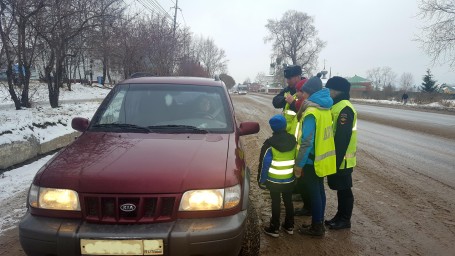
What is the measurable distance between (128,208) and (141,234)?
0.71ft


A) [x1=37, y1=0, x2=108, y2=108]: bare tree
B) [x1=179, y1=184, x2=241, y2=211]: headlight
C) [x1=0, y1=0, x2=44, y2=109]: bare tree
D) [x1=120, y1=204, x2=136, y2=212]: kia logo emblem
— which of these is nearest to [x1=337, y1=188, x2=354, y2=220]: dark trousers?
[x1=179, y1=184, x2=241, y2=211]: headlight

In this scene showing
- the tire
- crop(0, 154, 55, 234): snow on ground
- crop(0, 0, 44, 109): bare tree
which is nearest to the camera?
the tire

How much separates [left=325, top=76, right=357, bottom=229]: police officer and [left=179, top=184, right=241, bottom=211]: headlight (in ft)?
5.94

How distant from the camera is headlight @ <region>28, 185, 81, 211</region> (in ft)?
8.63

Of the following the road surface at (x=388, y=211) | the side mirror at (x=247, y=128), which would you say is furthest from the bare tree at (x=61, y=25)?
the side mirror at (x=247, y=128)

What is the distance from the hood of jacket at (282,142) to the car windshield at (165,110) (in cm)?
48

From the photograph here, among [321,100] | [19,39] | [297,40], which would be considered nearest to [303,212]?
[321,100]

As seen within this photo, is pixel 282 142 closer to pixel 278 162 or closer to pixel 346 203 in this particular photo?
pixel 278 162

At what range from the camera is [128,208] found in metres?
2.55

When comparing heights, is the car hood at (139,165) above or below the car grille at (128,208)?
above

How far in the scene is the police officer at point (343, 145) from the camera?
4.06m

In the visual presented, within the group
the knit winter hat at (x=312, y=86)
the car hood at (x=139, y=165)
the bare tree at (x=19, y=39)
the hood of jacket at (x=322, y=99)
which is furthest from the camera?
the bare tree at (x=19, y=39)

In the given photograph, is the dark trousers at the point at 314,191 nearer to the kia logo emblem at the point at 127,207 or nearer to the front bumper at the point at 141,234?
the front bumper at the point at 141,234

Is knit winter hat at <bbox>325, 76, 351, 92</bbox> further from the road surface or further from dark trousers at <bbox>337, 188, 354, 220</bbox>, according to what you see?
the road surface
